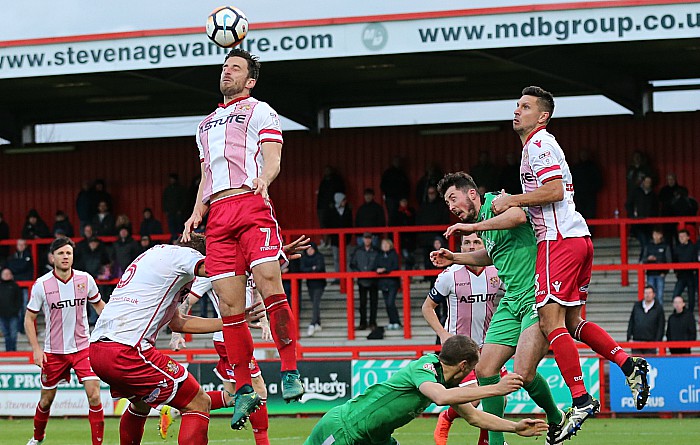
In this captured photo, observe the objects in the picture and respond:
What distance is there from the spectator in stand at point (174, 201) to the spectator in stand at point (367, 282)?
532cm

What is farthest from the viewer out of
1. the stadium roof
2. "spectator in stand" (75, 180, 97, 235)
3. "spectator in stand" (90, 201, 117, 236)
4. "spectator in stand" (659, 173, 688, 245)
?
"spectator in stand" (75, 180, 97, 235)

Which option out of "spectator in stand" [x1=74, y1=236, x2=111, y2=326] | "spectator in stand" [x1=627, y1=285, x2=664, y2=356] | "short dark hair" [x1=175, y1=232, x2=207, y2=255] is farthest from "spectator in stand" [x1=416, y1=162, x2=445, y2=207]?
"short dark hair" [x1=175, y1=232, x2=207, y2=255]

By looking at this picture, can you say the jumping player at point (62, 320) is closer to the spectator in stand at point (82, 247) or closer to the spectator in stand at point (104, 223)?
the spectator in stand at point (82, 247)

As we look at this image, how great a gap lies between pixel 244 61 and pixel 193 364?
11.0 metres

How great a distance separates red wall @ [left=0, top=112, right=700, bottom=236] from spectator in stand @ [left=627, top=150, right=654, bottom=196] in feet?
4.90

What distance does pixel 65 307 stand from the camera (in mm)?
14758

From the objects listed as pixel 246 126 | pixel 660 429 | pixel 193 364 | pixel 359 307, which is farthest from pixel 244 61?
pixel 359 307

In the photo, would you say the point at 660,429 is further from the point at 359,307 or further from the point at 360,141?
the point at 360,141

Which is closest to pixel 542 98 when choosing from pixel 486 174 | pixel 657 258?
pixel 657 258

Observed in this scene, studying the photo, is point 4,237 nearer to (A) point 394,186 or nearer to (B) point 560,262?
(A) point 394,186

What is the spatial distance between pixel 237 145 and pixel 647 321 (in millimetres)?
11617

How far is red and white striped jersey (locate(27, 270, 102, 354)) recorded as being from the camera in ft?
47.6

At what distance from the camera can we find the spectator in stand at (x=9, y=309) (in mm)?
22516

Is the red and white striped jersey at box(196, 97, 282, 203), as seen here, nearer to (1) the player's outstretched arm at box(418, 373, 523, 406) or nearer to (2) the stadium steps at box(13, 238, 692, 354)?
(1) the player's outstretched arm at box(418, 373, 523, 406)
